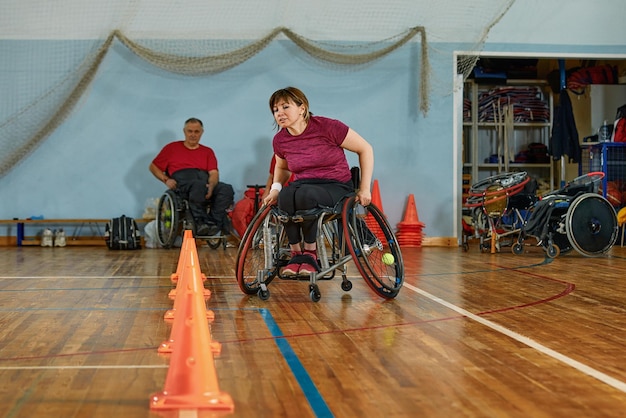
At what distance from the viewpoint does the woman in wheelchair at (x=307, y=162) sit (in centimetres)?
395

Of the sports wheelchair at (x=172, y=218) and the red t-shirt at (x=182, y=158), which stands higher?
the red t-shirt at (x=182, y=158)

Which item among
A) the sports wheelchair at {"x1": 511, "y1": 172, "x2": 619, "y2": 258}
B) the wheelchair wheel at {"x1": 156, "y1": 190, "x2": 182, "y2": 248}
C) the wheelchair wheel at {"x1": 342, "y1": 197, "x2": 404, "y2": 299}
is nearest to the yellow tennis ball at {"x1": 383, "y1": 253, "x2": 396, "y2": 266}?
the wheelchair wheel at {"x1": 342, "y1": 197, "x2": 404, "y2": 299}

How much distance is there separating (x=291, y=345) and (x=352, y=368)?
16.3 inches

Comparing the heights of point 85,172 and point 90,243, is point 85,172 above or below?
above

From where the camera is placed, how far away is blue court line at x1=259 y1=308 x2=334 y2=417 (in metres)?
1.89

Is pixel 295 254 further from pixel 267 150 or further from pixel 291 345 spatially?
pixel 267 150

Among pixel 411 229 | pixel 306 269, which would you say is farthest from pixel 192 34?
pixel 306 269

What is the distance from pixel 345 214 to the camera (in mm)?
3707

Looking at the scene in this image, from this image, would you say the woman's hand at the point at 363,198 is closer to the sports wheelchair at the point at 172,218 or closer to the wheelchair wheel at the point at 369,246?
the wheelchair wheel at the point at 369,246

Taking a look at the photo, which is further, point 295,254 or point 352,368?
point 295,254

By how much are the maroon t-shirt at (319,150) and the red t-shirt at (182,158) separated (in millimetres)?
4015

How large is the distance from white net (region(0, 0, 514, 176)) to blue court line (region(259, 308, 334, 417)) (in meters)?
5.81

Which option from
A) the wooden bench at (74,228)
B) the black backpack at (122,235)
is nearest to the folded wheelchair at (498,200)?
the black backpack at (122,235)

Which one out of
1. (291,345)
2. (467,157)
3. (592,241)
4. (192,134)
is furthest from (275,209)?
(467,157)
